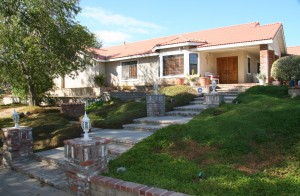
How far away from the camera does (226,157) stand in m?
4.93

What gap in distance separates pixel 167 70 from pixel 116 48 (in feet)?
31.4

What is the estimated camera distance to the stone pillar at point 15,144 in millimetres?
6887

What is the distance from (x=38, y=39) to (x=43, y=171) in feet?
27.1

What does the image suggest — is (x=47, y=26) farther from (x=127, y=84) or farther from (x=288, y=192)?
(x=288, y=192)

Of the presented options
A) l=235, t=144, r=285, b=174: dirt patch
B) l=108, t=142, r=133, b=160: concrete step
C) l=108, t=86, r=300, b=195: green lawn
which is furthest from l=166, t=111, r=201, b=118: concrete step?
l=235, t=144, r=285, b=174: dirt patch

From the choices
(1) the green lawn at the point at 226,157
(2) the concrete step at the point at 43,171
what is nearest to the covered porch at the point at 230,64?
(1) the green lawn at the point at 226,157

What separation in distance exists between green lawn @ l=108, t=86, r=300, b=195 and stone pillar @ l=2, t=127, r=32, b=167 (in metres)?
3.00

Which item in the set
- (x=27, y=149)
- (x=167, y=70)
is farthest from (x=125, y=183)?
(x=167, y=70)

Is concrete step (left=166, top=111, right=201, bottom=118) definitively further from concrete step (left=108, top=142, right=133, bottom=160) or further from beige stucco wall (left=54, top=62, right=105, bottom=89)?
beige stucco wall (left=54, top=62, right=105, bottom=89)

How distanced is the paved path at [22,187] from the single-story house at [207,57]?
13.5 m

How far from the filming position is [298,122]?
230 inches

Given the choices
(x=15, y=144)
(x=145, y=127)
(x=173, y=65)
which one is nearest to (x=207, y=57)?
(x=173, y=65)

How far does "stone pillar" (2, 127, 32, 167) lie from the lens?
6.89 meters

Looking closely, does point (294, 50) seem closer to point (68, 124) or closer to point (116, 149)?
Answer: point (68, 124)
